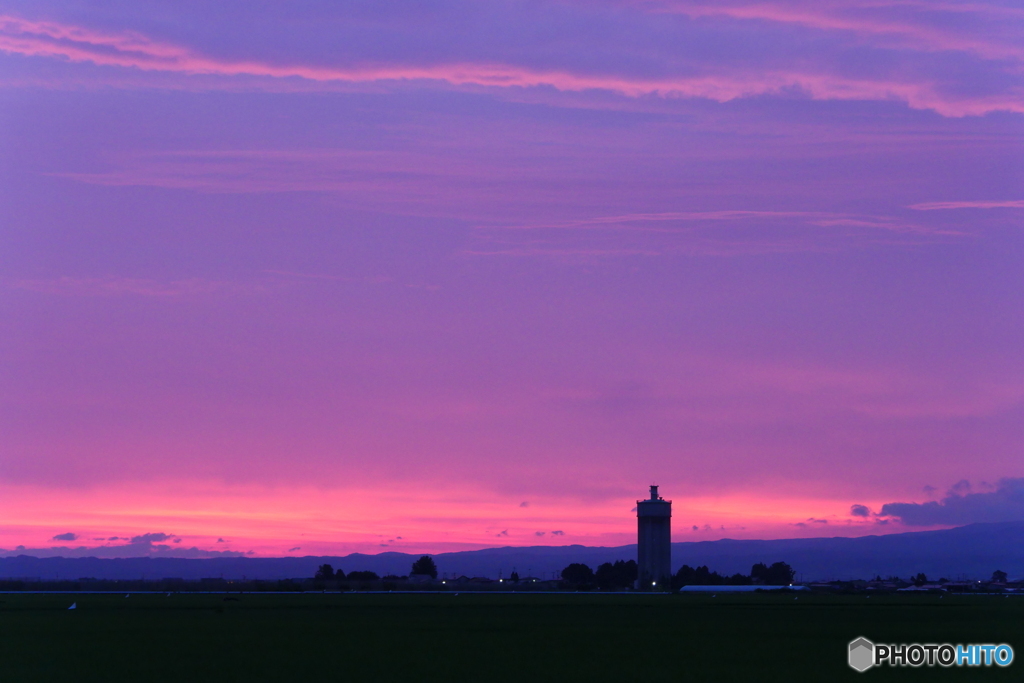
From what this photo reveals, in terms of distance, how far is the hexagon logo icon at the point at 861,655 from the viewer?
136ft

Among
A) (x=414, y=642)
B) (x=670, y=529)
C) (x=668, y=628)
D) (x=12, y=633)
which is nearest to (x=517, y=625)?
(x=668, y=628)

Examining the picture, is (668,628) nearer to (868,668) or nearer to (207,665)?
(868,668)

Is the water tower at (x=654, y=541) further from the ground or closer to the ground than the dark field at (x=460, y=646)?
further from the ground
